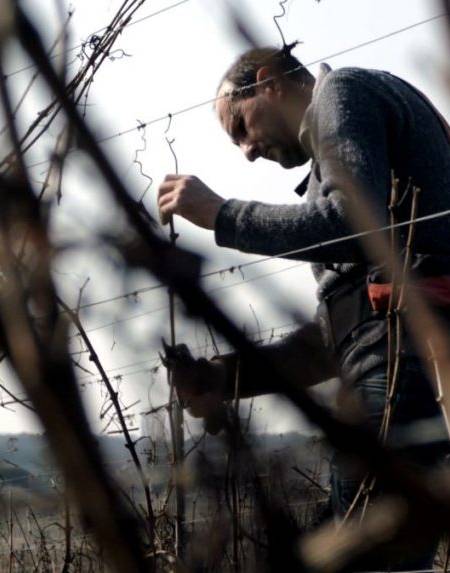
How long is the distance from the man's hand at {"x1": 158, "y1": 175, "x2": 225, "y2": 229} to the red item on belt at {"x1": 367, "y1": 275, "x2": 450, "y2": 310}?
0.99ft

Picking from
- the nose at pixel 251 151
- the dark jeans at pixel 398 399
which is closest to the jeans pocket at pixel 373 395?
the dark jeans at pixel 398 399

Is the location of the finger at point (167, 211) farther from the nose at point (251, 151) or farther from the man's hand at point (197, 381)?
the man's hand at point (197, 381)

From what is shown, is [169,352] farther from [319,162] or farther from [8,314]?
[319,162]

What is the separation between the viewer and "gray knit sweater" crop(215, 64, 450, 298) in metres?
2.09

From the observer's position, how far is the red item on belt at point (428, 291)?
2092mm

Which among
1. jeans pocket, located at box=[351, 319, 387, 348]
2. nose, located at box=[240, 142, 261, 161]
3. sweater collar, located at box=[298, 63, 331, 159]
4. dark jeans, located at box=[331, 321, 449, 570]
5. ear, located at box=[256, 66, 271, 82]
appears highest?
ear, located at box=[256, 66, 271, 82]

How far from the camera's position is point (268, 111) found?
2422 mm

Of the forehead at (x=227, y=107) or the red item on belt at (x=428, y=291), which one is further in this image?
the forehead at (x=227, y=107)

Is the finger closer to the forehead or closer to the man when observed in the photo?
the man

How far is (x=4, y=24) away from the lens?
695 mm

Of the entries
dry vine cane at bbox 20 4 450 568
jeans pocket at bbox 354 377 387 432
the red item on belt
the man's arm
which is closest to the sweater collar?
the red item on belt

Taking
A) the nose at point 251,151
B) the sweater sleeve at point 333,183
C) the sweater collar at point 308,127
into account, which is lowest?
the sweater sleeve at point 333,183

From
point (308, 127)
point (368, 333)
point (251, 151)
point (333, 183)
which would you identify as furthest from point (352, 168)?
point (251, 151)

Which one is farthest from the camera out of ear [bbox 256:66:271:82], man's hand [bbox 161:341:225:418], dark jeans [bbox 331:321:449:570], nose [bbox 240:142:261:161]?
nose [bbox 240:142:261:161]
